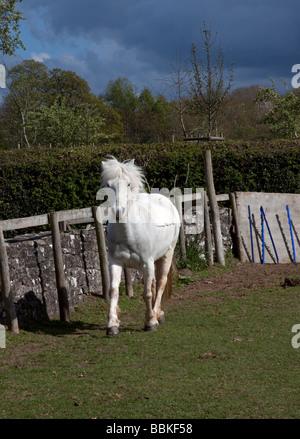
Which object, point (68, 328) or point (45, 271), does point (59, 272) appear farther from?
point (68, 328)

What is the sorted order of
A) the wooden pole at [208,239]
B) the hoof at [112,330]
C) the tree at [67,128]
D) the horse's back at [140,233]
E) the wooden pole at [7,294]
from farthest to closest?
the tree at [67,128] < the wooden pole at [208,239] < the wooden pole at [7,294] < the hoof at [112,330] < the horse's back at [140,233]

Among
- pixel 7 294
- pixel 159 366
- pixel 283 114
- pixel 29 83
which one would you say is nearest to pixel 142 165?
pixel 7 294

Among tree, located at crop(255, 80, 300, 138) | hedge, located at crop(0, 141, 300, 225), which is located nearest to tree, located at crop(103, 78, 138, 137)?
tree, located at crop(255, 80, 300, 138)

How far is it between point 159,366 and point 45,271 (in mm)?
3402

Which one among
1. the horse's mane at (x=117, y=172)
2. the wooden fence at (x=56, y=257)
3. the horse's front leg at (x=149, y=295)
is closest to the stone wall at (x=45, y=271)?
the wooden fence at (x=56, y=257)

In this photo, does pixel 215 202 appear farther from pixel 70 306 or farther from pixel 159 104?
pixel 159 104

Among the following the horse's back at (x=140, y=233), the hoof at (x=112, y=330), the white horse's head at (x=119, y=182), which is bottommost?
the hoof at (x=112, y=330)

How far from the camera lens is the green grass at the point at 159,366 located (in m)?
5.36

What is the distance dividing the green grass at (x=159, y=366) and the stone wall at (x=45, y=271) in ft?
1.19

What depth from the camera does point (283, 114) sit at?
31078 mm

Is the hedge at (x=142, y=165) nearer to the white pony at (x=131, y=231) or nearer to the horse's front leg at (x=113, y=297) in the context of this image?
the white pony at (x=131, y=231)

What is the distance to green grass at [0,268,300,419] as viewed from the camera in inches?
211

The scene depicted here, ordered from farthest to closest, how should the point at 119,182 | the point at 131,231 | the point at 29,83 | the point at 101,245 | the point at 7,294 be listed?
the point at 29,83
the point at 101,245
the point at 7,294
the point at 131,231
the point at 119,182

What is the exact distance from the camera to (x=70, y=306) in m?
9.92
